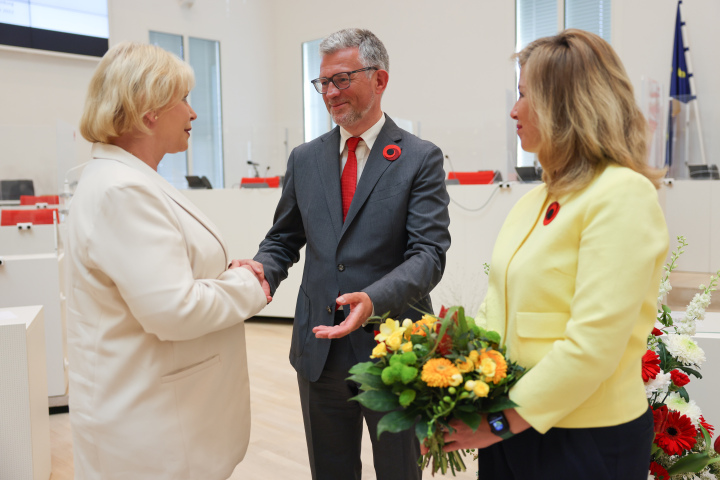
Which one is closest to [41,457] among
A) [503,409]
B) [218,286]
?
[218,286]

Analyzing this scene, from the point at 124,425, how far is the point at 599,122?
47.3 inches

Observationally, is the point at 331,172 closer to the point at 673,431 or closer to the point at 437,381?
the point at 437,381

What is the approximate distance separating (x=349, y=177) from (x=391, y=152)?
15 cm

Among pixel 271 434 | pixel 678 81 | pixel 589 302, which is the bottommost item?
pixel 271 434

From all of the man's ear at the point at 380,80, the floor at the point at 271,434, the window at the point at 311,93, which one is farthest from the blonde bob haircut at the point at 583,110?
the window at the point at 311,93

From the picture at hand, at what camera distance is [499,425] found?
3.56ft

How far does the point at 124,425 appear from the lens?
4.67 ft

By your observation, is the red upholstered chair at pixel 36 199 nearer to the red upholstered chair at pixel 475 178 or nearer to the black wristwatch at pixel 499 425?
the red upholstered chair at pixel 475 178

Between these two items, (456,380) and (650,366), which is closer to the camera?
(456,380)

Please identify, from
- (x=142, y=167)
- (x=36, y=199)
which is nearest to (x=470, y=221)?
(x=142, y=167)

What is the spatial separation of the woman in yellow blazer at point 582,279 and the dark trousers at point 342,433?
2.03ft

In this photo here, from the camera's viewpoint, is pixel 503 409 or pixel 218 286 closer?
pixel 503 409

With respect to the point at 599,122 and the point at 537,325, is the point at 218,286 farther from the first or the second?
the point at 599,122

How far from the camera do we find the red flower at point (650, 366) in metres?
1.60
